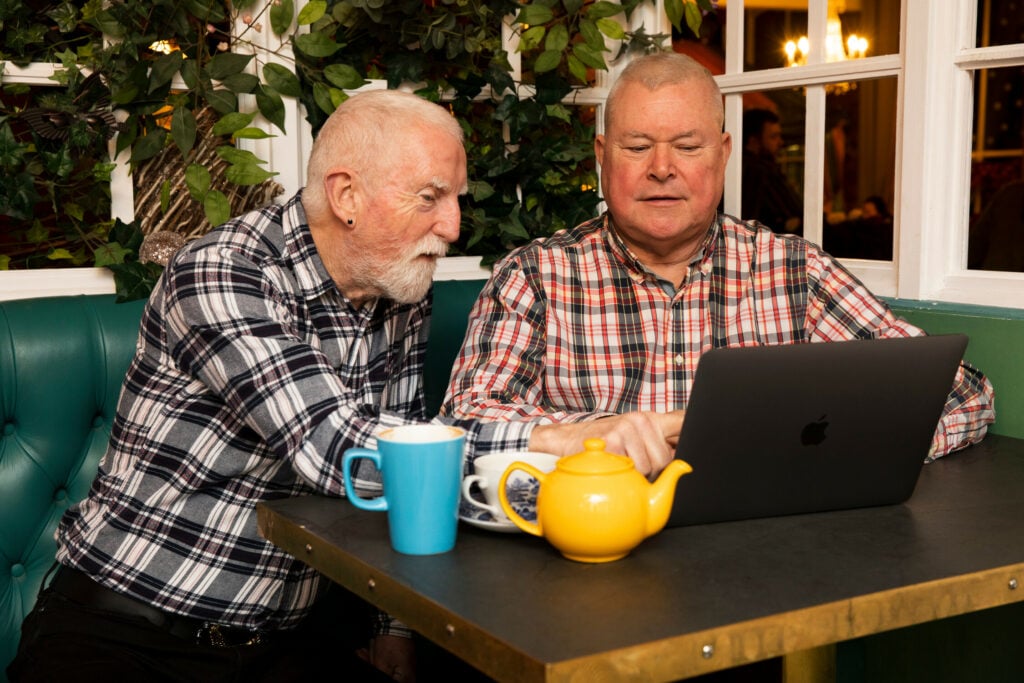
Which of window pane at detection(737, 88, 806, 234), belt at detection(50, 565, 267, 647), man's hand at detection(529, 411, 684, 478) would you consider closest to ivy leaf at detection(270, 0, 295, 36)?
belt at detection(50, 565, 267, 647)

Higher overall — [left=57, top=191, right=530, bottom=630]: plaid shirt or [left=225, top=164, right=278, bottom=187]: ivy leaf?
[left=225, top=164, right=278, bottom=187]: ivy leaf

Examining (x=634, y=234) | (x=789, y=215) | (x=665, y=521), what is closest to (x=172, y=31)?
(x=634, y=234)

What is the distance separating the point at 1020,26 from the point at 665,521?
6.52 metres

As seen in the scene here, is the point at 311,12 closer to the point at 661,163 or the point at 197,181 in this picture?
the point at 197,181

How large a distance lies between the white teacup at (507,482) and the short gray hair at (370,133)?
1.73 ft

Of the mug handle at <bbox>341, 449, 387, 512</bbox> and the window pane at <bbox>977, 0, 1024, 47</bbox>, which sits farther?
the window pane at <bbox>977, 0, 1024, 47</bbox>

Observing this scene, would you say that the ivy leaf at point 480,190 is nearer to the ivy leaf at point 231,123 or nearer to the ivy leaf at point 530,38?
the ivy leaf at point 530,38

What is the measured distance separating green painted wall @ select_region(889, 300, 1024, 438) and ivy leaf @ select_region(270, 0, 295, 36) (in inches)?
56.0

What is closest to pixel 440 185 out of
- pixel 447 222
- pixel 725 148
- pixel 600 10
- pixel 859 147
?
pixel 447 222

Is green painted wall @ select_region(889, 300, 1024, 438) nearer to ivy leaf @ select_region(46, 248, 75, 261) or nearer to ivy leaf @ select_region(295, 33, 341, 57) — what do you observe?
ivy leaf @ select_region(295, 33, 341, 57)

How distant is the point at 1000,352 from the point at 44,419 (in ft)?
5.33

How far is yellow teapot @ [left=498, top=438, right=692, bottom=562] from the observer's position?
1062 mm

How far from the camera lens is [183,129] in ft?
7.11

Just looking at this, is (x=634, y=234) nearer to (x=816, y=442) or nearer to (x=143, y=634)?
(x=816, y=442)
